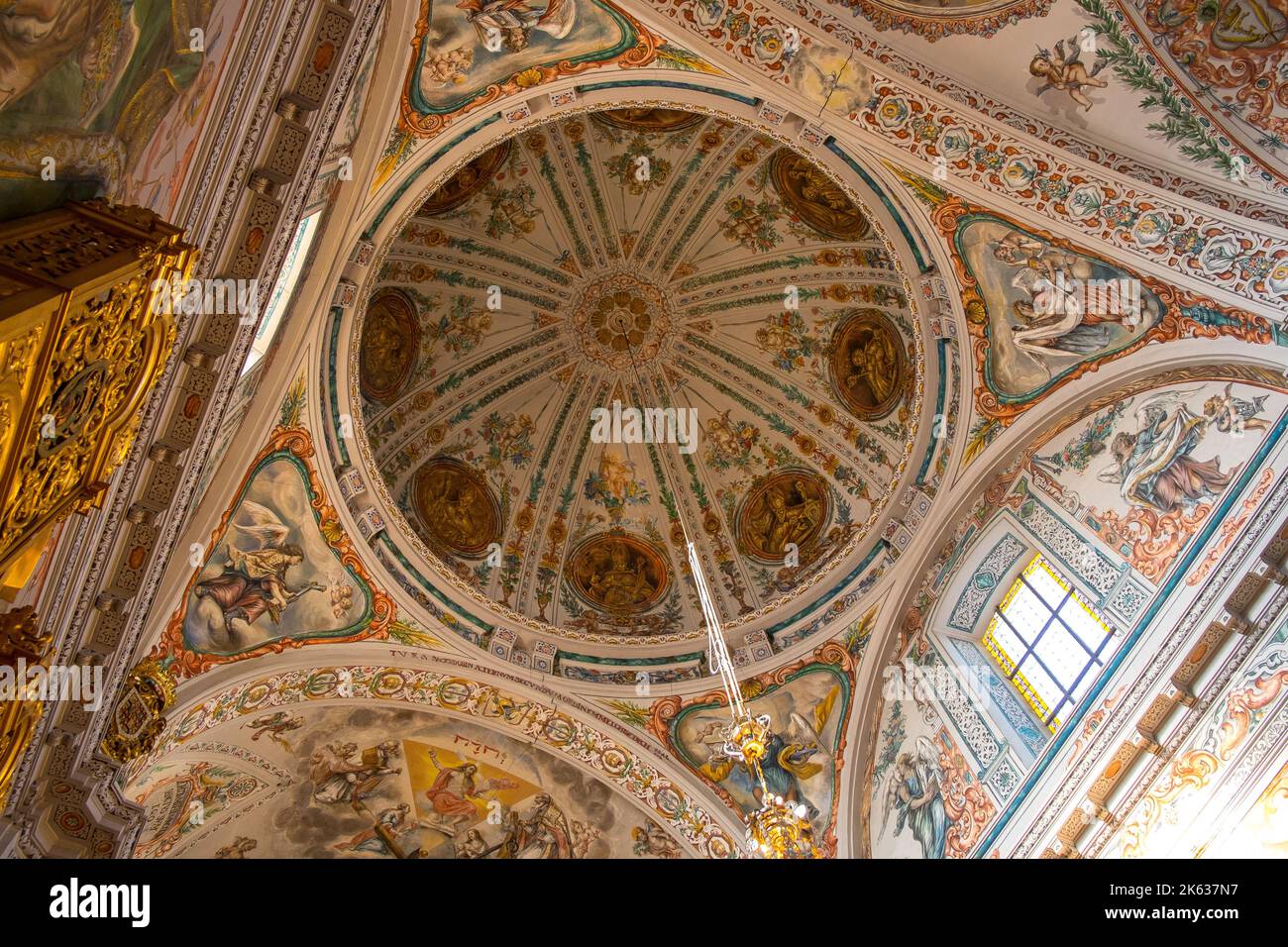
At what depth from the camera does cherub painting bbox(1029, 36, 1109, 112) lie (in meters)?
10.7

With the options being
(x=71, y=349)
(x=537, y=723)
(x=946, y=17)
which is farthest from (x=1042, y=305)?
(x=71, y=349)

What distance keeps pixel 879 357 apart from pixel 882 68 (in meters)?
5.80

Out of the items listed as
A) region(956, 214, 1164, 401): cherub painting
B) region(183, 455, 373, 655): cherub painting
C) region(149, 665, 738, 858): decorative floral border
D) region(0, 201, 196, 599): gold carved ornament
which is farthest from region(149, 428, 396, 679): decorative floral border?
region(956, 214, 1164, 401): cherub painting

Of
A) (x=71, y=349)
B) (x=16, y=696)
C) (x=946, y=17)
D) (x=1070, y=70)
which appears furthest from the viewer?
(x=946, y=17)

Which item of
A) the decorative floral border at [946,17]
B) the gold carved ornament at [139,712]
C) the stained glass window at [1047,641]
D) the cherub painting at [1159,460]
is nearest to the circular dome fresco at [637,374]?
the stained glass window at [1047,641]

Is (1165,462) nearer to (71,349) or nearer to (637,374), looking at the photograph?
(637,374)

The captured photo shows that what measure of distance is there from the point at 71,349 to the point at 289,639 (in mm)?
8089

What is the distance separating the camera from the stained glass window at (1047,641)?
12.3 meters

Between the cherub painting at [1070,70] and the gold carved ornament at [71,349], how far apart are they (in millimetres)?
8748

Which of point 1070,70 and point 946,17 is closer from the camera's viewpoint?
point 1070,70

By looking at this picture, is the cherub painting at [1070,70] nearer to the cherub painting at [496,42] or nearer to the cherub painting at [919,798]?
the cherub painting at [496,42]

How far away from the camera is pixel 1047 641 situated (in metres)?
13.0

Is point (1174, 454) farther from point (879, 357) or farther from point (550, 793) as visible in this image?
point (550, 793)
